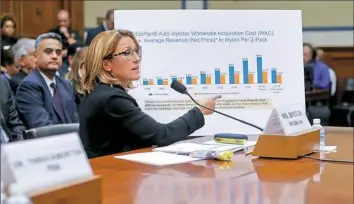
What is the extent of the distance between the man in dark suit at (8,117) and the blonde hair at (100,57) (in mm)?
1420

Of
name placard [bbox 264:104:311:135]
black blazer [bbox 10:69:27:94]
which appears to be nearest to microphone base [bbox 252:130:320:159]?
name placard [bbox 264:104:311:135]

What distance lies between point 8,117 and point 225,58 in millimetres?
1578

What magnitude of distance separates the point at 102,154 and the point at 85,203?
46.4 inches

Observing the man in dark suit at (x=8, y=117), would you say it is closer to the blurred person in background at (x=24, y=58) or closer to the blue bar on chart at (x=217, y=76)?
the blurred person in background at (x=24, y=58)

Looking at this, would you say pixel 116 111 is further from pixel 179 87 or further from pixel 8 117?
pixel 8 117

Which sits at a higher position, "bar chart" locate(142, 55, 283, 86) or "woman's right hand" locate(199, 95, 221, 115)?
"bar chart" locate(142, 55, 283, 86)

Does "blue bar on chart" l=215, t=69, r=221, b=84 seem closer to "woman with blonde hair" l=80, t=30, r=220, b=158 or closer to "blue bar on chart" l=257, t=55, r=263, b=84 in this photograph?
"blue bar on chart" l=257, t=55, r=263, b=84

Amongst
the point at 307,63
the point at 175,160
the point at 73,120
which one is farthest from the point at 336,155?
the point at 307,63

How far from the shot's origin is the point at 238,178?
1535mm

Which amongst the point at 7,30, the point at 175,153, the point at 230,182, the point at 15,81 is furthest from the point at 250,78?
the point at 7,30

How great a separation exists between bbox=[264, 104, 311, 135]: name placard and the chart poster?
1.96 ft

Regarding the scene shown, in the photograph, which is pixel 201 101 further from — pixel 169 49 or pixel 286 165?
pixel 286 165

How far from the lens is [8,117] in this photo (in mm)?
3602

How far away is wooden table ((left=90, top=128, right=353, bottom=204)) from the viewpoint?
128 centimetres
